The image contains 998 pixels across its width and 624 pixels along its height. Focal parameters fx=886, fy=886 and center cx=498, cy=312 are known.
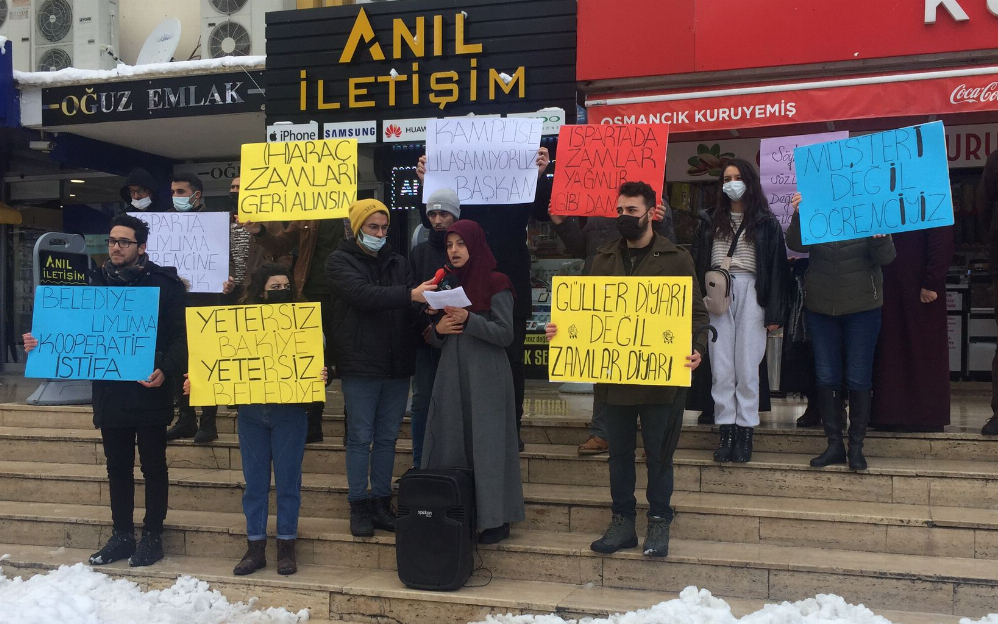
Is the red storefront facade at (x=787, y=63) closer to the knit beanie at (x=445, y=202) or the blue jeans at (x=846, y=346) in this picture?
the blue jeans at (x=846, y=346)

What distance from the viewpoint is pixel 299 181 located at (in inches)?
213

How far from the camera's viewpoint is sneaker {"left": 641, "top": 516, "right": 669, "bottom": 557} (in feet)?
15.3

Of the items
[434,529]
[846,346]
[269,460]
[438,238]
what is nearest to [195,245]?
[269,460]

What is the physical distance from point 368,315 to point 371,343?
0.53ft

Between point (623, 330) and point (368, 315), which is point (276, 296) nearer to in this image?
point (368, 315)

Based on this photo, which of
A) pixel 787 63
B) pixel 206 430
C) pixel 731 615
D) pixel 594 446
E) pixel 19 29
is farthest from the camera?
pixel 19 29

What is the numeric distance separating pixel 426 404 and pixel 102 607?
208cm

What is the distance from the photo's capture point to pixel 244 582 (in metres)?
4.96

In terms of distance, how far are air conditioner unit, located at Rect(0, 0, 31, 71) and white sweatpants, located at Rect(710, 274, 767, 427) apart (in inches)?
371

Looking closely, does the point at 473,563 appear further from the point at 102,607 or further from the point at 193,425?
the point at 193,425

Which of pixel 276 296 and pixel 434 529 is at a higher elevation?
pixel 276 296

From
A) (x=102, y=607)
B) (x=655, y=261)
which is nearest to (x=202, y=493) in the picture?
(x=102, y=607)

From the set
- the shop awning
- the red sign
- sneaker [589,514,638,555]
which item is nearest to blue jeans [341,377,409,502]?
sneaker [589,514,638,555]

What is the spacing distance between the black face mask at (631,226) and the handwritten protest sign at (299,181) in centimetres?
165
